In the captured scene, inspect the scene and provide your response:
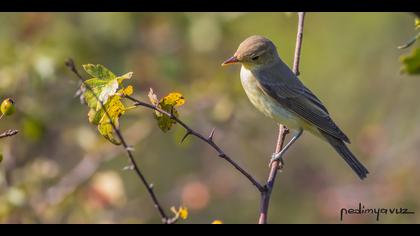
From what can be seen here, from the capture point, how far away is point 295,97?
5.27 meters

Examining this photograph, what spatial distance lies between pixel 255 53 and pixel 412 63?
128 inches

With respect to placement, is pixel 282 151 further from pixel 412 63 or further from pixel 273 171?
pixel 412 63

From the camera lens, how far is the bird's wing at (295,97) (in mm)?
5176

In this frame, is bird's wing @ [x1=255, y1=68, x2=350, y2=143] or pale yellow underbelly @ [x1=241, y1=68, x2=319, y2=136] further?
bird's wing @ [x1=255, y1=68, x2=350, y2=143]

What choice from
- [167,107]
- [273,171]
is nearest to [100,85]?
[167,107]

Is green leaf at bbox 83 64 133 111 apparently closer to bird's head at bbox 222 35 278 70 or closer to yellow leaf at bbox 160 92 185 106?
yellow leaf at bbox 160 92 185 106

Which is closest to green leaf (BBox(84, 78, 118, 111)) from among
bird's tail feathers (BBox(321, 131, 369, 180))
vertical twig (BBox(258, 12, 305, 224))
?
vertical twig (BBox(258, 12, 305, 224))

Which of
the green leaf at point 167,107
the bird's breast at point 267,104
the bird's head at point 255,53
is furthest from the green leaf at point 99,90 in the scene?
the bird's breast at point 267,104

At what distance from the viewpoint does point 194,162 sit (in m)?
8.47

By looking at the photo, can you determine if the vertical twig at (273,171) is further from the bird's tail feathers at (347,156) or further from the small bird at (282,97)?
the bird's tail feathers at (347,156)

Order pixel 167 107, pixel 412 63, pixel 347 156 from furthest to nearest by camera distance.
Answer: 1. pixel 347 156
2. pixel 167 107
3. pixel 412 63

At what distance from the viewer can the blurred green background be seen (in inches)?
227

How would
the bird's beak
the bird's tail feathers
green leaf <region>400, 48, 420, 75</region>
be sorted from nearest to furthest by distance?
1. green leaf <region>400, 48, 420, 75</region>
2. the bird's beak
3. the bird's tail feathers

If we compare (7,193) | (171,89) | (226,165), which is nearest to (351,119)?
(226,165)
